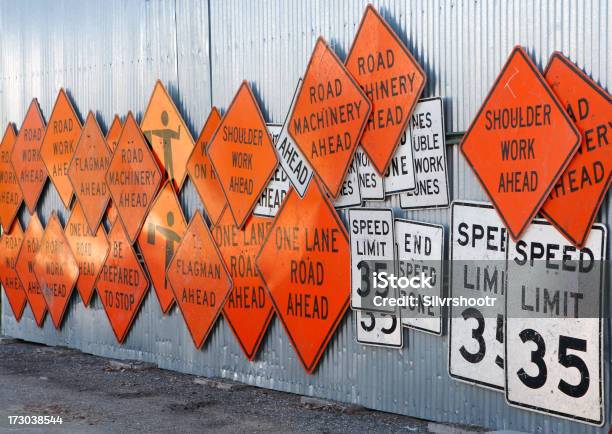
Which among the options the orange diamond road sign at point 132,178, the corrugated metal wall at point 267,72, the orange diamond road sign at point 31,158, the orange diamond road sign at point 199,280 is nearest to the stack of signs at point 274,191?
the corrugated metal wall at point 267,72

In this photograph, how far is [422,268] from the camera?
8133mm

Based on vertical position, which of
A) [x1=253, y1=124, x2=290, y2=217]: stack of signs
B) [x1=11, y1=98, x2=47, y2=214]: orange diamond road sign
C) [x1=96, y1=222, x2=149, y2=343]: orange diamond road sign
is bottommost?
[x1=96, y1=222, x2=149, y2=343]: orange diamond road sign

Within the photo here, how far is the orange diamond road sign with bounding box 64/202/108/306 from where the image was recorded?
482 inches

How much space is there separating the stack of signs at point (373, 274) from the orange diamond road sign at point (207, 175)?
6.95ft

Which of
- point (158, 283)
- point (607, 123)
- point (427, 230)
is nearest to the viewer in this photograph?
point (607, 123)

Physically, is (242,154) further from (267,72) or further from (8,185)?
(8,185)

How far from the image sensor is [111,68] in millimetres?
12086

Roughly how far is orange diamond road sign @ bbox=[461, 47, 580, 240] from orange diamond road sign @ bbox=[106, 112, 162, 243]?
15.9 feet

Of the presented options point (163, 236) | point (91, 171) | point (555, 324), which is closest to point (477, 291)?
point (555, 324)

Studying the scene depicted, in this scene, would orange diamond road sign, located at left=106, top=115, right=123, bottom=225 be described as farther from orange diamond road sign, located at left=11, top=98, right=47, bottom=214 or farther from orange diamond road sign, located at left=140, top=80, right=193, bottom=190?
orange diamond road sign, located at left=11, top=98, right=47, bottom=214

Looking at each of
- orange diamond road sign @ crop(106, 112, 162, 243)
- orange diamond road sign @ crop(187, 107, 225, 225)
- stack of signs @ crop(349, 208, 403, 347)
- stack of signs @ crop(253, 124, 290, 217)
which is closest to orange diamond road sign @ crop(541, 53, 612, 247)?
stack of signs @ crop(349, 208, 403, 347)

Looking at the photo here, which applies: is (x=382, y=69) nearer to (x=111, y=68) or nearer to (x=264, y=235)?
(x=264, y=235)

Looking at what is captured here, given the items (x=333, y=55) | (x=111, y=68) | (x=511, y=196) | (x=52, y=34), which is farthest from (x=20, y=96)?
(x=511, y=196)

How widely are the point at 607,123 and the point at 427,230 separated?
6.31 ft
